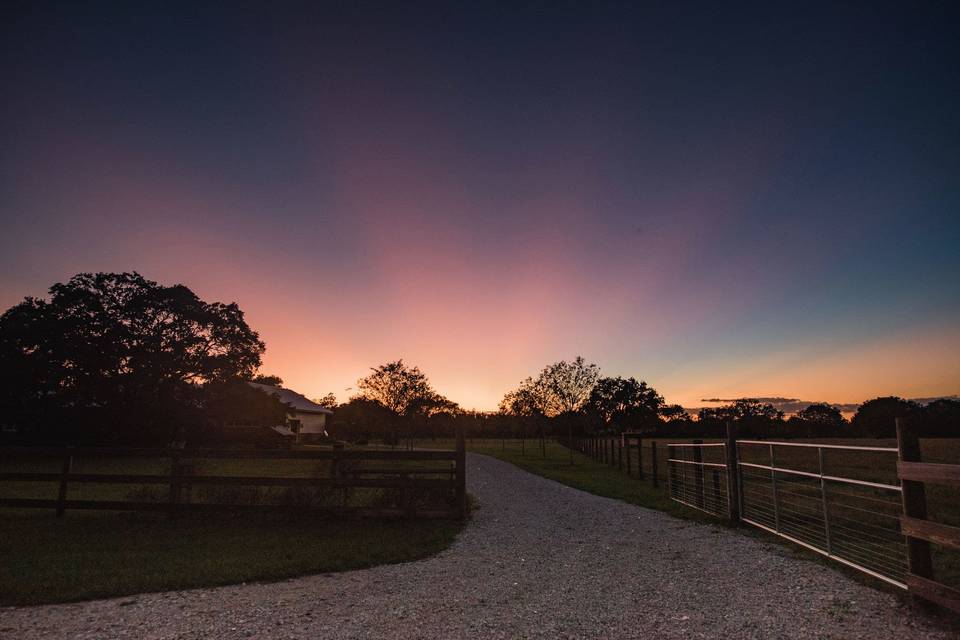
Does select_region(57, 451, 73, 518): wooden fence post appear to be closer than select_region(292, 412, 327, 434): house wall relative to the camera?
Yes

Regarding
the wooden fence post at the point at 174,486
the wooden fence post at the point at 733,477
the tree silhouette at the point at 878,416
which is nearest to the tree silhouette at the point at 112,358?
the wooden fence post at the point at 174,486

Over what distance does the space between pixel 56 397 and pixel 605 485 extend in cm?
3480

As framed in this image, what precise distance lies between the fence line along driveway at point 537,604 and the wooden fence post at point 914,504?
0.46 metres

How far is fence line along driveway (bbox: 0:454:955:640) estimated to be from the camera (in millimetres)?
4648

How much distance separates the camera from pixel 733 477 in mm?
10320

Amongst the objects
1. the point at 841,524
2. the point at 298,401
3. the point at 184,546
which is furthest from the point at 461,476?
the point at 298,401

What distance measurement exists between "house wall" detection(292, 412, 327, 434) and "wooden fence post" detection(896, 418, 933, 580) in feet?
199

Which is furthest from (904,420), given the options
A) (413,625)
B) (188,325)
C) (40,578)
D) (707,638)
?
(188,325)

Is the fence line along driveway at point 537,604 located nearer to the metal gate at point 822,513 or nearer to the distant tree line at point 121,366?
the metal gate at point 822,513

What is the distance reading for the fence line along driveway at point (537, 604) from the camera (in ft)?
15.3

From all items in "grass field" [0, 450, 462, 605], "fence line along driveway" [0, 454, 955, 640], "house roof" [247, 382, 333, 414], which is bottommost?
"grass field" [0, 450, 462, 605]

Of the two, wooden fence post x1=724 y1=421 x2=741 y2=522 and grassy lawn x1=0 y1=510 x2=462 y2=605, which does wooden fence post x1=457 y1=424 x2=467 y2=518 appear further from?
wooden fence post x1=724 y1=421 x2=741 y2=522

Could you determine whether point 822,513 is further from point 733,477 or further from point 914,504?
point 914,504

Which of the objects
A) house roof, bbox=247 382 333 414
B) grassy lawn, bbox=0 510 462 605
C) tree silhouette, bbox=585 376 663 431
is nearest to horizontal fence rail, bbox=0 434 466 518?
grassy lawn, bbox=0 510 462 605
